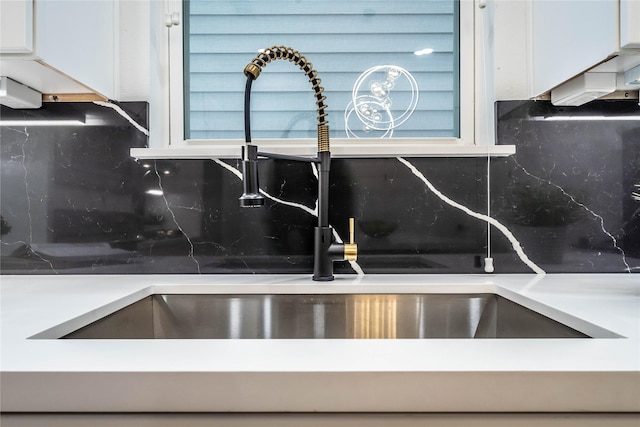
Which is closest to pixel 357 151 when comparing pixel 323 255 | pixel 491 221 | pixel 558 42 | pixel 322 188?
pixel 322 188

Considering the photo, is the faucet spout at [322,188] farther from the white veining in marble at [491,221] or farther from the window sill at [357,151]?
the white veining in marble at [491,221]

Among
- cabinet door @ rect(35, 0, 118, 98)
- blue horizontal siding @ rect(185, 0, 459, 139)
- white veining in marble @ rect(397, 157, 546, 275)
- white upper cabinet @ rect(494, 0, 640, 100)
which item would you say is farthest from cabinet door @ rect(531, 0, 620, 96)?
cabinet door @ rect(35, 0, 118, 98)

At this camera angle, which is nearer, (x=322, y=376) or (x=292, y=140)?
(x=322, y=376)

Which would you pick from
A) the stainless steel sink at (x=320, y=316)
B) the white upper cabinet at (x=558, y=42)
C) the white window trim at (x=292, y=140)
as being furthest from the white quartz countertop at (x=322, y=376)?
the white window trim at (x=292, y=140)

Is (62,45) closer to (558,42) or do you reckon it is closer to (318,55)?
(318,55)

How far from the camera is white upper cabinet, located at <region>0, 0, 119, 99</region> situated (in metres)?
0.79

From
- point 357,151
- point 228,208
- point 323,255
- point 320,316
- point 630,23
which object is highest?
point 630,23

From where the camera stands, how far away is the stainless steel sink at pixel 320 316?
1.03m

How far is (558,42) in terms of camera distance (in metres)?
1.00

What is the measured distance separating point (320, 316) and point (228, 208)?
391 millimetres

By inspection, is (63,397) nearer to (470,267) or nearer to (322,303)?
(322,303)

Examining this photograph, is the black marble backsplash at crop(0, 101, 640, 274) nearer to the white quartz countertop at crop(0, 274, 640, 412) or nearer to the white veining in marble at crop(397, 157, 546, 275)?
the white veining in marble at crop(397, 157, 546, 275)

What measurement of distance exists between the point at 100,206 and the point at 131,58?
42cm

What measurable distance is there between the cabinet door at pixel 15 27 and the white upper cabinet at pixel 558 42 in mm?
Answer: 1081
